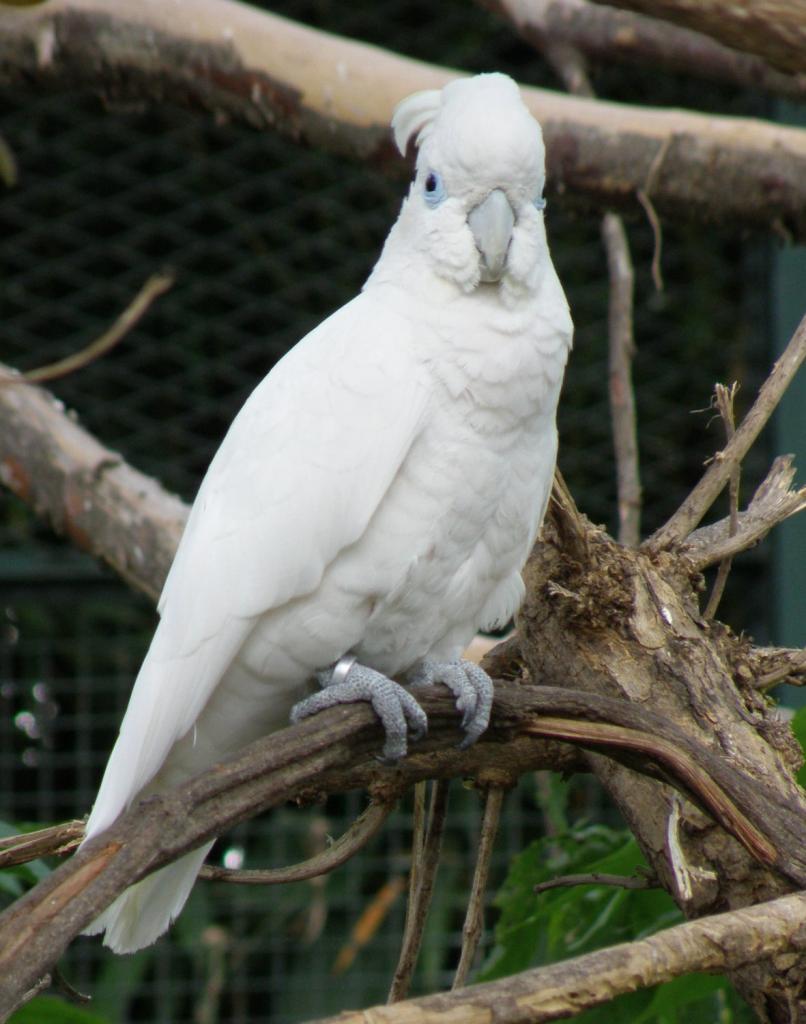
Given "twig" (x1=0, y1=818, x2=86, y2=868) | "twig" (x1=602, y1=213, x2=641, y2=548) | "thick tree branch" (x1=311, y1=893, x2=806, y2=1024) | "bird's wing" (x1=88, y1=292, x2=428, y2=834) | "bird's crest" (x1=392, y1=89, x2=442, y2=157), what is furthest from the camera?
"twig" (x1=602, y1=213, x2=641, y2=548)

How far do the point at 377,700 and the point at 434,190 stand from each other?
1.54 ft

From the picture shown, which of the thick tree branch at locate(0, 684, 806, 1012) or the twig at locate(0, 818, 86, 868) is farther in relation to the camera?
the twig at locate(0, 818, 86, 868)

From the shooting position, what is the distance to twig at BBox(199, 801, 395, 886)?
112cm

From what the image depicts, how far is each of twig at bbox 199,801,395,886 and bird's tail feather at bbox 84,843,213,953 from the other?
0.11 ft

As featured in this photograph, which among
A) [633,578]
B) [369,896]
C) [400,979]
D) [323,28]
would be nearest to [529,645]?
[633,578]

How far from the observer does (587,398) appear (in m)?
2.94

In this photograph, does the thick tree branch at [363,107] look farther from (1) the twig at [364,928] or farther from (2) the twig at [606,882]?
(1) the twig at [364,928]

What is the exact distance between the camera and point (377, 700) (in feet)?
3.61

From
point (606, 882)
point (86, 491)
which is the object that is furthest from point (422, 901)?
point (86, 491)

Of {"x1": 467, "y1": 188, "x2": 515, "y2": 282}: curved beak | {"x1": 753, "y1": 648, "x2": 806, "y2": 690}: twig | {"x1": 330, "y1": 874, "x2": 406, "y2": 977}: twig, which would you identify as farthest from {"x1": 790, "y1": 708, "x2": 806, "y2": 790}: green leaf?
{"x1": 330, "y1": 874, "x2": 406, "y2": 977}: twig

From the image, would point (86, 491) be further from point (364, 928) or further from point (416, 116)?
point (364, 928)

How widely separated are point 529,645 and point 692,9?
0.69 meters

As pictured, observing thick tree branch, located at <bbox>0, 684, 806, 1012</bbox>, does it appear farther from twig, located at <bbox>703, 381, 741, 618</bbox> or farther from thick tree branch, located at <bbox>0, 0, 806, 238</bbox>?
thick tree branch, located at <bbox>0, 0, 806, 238</bbox>

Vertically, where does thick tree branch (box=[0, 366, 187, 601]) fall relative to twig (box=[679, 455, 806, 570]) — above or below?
below
